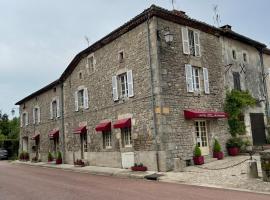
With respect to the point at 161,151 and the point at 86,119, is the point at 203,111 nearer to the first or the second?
the point at 161,151

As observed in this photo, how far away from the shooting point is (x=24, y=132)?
28203 millimetres

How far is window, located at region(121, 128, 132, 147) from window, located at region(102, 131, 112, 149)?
1.24 metres

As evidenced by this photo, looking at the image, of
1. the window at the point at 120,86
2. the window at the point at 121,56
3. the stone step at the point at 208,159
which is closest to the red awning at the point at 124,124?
the window at the point at 120,86

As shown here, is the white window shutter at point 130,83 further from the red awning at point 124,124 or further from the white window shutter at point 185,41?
A: the white window shutter at point 185,41

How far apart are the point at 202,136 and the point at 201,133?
0.17 m

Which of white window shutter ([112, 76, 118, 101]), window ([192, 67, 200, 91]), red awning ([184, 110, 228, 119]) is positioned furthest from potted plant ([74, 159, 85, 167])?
window ([192, 67, 200, 91])

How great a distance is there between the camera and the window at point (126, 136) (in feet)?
48.0

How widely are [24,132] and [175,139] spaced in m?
19.4

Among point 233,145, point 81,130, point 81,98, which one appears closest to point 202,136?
point 233,145

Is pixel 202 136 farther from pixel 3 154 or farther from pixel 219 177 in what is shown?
pixel 3 154

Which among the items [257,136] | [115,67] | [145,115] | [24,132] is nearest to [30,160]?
[24,132]

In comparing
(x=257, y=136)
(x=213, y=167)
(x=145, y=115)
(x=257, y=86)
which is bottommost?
(x=213, y=167)

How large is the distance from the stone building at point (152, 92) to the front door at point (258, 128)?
2663 mm

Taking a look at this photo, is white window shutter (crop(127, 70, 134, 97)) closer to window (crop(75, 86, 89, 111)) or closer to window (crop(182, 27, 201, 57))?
window (crop(182, 27, 201, 57))
